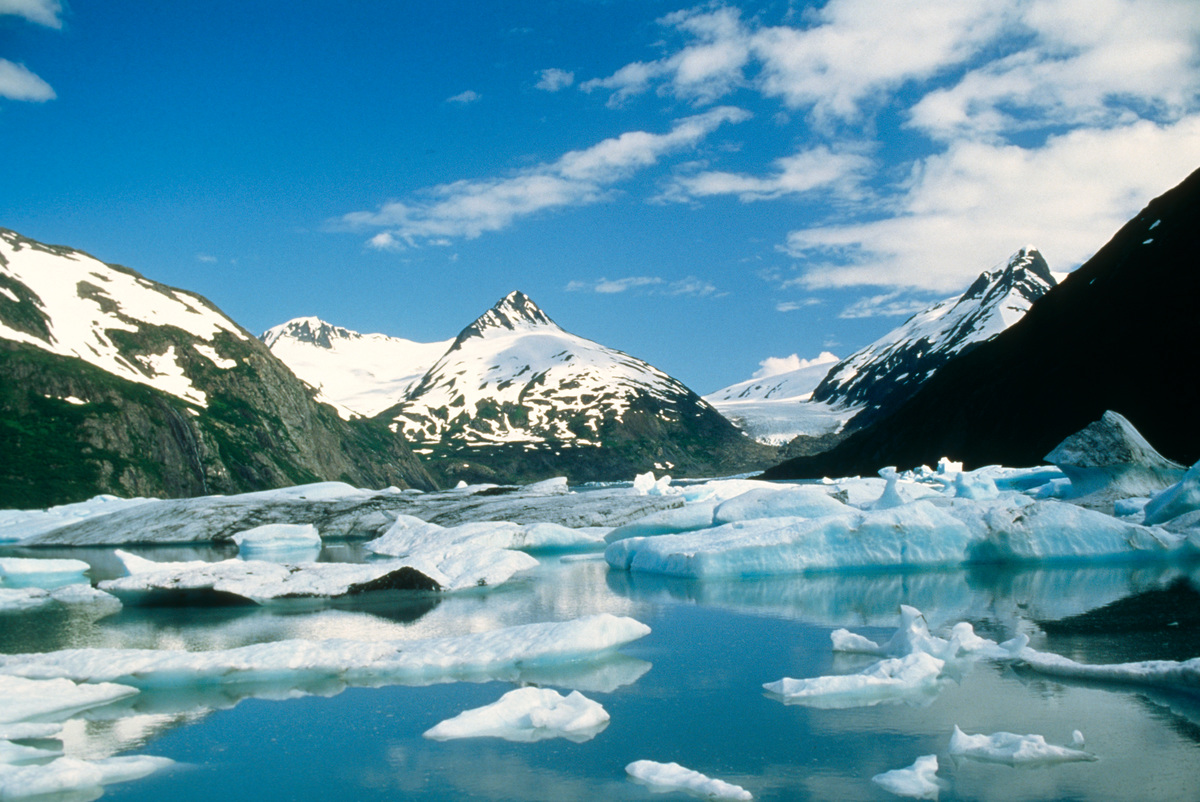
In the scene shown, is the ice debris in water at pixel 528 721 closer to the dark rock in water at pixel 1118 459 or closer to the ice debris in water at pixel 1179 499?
the ice debris in water at pixel 1179 499

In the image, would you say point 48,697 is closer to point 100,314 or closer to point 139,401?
point 139,401

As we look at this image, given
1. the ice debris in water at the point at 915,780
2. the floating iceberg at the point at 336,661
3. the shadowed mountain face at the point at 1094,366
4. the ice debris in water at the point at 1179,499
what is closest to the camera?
the ice debris in water at the point at 915,780

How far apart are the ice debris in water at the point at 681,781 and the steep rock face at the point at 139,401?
6834cm

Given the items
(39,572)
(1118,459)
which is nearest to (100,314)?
(39,572)

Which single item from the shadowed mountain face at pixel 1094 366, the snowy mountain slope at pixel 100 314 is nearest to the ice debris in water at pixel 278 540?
the shadowed mountain face at pixel 1094 366

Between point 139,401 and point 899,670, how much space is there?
266ft

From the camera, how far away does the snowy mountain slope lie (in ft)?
280

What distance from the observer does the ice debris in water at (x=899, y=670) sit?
10.3 m

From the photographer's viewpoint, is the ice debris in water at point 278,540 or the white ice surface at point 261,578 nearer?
the white ice surface at point 261,578

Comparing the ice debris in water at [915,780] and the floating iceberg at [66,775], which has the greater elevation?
the ice debris in water at [915,780]

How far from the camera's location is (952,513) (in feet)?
79.5

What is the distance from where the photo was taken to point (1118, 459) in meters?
33.1

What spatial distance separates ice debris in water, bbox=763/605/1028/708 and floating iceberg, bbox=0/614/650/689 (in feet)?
12.2

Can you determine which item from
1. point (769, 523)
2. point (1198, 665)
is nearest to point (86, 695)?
point (1198, 665)
